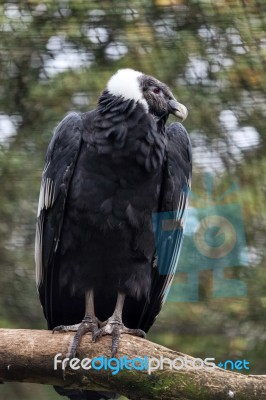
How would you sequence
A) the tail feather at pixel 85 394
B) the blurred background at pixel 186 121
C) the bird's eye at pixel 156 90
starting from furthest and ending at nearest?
the blurred background at pixel 186 121 < the bird's eye at pixel 156 90 < the tail feather at pixel 85 394

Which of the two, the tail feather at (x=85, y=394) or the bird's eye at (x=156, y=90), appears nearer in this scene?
the tail feather at (x=85, y=394)

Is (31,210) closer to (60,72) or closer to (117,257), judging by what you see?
(60,72)

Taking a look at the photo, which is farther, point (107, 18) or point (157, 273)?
point (107, 18)

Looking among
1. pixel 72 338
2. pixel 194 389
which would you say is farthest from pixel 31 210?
pixel 194 389

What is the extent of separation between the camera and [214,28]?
508cm

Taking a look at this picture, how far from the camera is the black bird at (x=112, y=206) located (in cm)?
382

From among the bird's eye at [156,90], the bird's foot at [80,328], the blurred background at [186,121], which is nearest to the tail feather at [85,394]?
the bird's foot at [80,328]

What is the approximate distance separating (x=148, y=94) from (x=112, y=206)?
2.22 feet

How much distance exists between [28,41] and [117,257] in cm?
191

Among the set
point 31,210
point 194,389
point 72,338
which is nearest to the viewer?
point 194,389

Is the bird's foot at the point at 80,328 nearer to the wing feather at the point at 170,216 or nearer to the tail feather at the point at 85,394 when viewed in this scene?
the tail feather at the point at 85,394

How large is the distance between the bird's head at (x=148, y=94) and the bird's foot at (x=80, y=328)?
3.58ft

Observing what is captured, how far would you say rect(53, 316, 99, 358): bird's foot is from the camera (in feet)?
11.7

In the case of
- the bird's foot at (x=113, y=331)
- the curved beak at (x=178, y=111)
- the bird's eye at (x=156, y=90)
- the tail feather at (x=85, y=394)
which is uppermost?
the bird's eye at (x=156, y=90)
